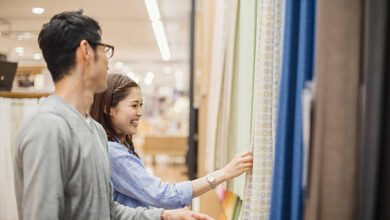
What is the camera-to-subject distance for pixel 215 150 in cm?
263

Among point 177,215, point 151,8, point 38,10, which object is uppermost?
point 151,8

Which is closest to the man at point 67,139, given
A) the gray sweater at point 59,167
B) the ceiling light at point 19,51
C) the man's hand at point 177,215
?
the gray sweater at point 59,167

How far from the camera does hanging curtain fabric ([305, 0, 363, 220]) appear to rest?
880 millimetres

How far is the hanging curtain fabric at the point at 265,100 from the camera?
142cm

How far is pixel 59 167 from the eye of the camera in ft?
4.08

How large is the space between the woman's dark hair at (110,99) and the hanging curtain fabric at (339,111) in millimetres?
998

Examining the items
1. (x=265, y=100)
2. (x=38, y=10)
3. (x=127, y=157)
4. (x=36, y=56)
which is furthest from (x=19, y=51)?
(x=265, y=100)

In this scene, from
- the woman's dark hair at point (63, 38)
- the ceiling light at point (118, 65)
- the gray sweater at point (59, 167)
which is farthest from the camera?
the ceiling light at point (118, 65)

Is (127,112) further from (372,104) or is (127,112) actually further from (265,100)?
(372,104)

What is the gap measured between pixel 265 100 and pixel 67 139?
65 centimetres

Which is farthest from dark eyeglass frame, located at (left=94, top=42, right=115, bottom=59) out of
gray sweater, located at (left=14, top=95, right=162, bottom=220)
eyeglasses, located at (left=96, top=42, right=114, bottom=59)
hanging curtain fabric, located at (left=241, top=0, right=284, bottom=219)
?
hanging curtain fabric, located at (left=241, top=0, right=284, bottom=219)

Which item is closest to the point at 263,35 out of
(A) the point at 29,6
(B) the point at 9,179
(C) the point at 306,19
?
(C) the point at 306,19

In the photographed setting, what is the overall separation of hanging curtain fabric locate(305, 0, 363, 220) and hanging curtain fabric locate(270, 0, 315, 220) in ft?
0.64

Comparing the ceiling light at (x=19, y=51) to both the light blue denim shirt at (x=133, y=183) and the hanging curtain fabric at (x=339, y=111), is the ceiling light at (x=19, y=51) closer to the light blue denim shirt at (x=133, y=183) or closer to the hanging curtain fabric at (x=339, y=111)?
the light blue denim shirt at (x=133, y=183)
